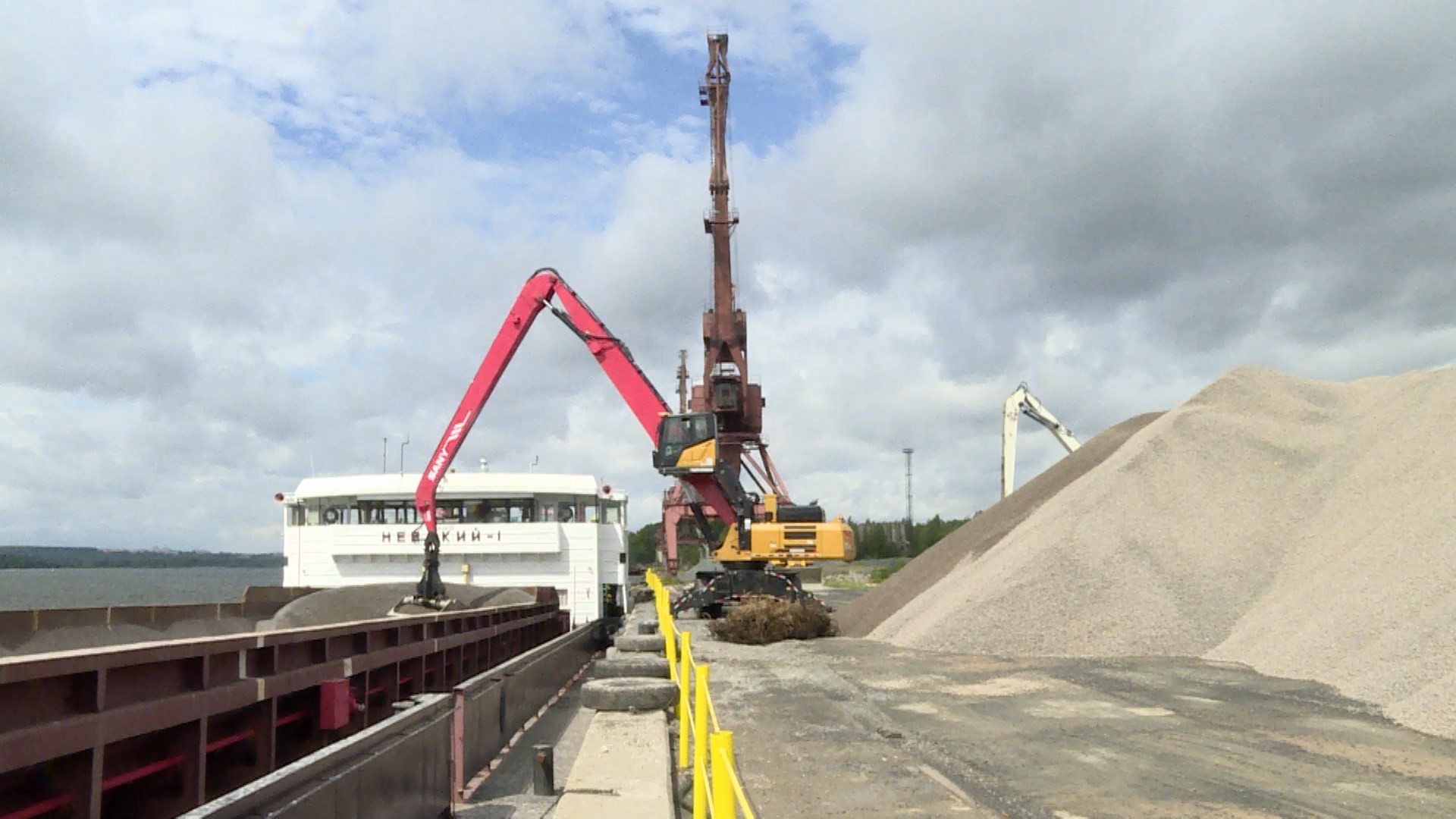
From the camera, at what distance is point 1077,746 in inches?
396

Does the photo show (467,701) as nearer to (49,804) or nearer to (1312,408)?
(49,804)

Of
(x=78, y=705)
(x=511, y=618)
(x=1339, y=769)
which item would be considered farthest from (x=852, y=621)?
(x=78, y=705)

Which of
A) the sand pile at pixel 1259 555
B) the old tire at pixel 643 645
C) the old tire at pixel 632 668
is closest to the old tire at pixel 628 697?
the old tire at pixel 632 668

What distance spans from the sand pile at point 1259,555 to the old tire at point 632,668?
7224 mm

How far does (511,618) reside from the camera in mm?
17000

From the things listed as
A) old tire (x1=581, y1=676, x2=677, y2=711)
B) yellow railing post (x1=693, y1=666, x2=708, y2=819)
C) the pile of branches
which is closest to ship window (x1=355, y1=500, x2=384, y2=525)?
the pile of branches

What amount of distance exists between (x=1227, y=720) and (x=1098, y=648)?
641cm

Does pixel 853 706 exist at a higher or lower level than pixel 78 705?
A: lower

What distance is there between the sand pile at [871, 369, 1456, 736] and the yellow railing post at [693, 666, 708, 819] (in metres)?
8.67

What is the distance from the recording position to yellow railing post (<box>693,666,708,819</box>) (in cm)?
557

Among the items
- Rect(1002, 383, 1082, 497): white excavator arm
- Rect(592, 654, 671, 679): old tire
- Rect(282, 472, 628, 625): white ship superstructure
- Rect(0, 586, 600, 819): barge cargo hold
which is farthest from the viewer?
Rect(1002, 383, 1082, 497): white excavator arm

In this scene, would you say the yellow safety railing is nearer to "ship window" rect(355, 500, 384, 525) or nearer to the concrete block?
the concrete block

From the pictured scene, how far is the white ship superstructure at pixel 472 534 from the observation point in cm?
2217

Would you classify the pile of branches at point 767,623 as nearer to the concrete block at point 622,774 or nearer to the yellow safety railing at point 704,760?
the concrete block at point 622,774
